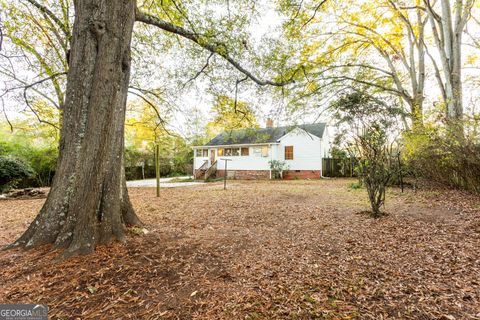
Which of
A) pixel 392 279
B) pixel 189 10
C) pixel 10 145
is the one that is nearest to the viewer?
pixel 392 279

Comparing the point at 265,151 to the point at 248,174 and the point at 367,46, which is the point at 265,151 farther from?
the point at 367,46

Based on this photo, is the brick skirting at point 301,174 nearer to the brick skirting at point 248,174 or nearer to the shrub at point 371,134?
the brick skirting at point 248,174

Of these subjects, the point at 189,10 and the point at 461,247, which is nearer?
the point at 461,247

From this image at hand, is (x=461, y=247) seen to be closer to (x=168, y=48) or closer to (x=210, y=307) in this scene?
(x=210, y=307)

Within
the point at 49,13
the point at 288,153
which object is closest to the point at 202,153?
the point at 288,153

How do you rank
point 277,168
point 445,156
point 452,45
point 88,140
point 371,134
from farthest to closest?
1. point 277,168
2. point 452,45
3. point 445,156
4. point 371,134
5. point 88,140

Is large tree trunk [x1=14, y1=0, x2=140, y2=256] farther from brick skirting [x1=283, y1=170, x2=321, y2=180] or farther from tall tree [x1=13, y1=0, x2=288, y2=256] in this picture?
brick skirting [x1=283, y1=170, x2=321, y2=180]

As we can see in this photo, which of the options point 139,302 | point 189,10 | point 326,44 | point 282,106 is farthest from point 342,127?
point 326,44

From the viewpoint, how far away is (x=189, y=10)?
5.14 metres

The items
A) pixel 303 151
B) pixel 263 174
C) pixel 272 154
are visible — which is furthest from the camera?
pixel 263 174

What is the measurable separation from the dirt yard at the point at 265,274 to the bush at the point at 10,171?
6.31 meters

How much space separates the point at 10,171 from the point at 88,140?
9.21 m

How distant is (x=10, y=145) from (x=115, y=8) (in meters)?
13.1

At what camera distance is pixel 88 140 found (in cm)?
275
